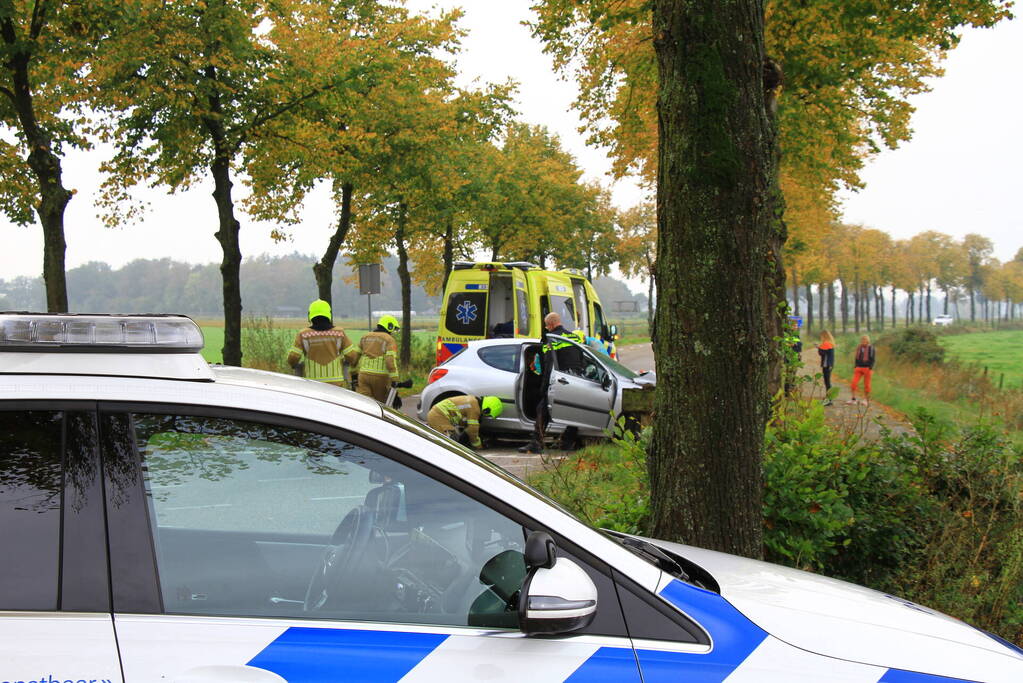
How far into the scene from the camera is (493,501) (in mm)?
2090

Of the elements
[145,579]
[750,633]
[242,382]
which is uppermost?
[242,382]

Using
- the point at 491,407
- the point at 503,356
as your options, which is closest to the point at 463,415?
the point at 491,407

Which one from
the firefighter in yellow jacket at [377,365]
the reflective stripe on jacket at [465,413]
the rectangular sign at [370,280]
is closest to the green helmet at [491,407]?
the reflective stripe on jacket at [465,413]

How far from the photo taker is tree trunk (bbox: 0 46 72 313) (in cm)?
1141

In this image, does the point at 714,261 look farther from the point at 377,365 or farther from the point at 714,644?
the point at 377,365

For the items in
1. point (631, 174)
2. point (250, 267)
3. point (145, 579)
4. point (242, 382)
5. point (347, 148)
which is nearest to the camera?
point (145, 579)

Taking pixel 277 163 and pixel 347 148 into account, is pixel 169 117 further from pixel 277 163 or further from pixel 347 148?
pixel 347 148

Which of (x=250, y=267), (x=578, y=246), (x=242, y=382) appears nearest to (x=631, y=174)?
(x=578, y=246)

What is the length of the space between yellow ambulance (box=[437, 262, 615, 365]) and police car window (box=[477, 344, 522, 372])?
15.7 feet

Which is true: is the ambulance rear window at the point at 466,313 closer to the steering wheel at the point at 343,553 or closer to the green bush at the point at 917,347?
the steering wheel at the point at 343,553

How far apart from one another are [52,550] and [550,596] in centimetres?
112

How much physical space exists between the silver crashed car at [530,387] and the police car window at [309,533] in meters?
9.05

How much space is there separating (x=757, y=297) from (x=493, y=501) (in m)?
2.56

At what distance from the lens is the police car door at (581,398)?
11.5 m
